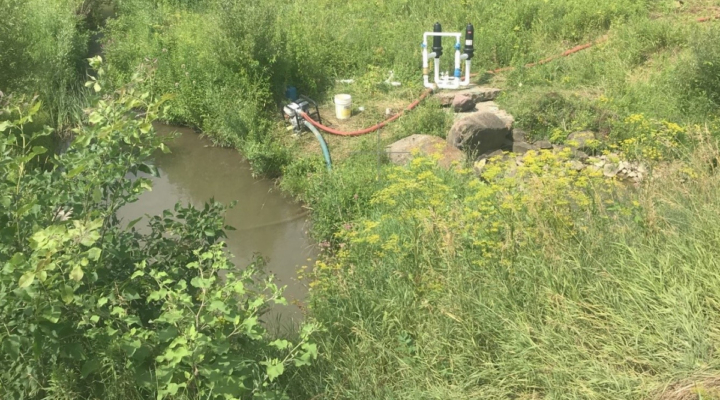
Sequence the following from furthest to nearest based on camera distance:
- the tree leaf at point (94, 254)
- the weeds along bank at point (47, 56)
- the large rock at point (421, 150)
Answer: the weeds along bank at point (47, 56), the large rock at point (421, 150), the tree leaf at point (94, 254)

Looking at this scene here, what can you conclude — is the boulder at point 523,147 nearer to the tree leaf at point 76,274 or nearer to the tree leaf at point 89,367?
the tree leaf at point 89,367

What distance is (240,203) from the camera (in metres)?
7.83

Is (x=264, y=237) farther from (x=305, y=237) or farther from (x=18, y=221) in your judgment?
(x=18, y=221)

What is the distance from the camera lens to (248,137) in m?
8.44

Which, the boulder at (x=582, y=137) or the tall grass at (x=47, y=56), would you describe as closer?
the boulder at (x=582, y=137)

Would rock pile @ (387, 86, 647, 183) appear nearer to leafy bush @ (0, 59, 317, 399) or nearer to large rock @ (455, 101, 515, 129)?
large rock @ (455, 101, 515, 129)

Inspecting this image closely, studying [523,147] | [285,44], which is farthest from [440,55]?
[285,44]

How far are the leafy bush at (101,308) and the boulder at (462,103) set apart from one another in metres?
5.90

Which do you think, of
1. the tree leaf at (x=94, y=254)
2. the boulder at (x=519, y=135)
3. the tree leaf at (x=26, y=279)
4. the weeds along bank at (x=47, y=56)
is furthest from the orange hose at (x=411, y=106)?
the tree leaf at (x=26, y=279)

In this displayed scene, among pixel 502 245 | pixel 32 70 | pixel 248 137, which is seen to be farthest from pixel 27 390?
pixel 32 70

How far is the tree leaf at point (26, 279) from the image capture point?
87.6 inches

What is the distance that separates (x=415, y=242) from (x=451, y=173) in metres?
2.75

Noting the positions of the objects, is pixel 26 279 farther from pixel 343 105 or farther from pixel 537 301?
pixel 343 105

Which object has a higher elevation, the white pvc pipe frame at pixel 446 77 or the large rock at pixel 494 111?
the white pvc pipe frame at pixel 446 77
